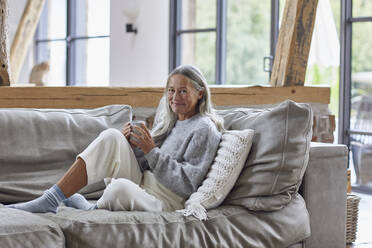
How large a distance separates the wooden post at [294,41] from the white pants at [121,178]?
1.87 metres

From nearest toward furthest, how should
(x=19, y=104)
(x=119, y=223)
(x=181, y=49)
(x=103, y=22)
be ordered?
(x=119, y=223) < (x=19, y=104) < (x=181, y=49) < (x=103, y=22)

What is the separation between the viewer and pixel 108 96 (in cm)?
378

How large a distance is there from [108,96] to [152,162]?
3.71 ft

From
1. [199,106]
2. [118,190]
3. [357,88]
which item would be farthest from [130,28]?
[118,190]

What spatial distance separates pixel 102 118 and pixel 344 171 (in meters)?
1.29

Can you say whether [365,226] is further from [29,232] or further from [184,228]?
[29,232]

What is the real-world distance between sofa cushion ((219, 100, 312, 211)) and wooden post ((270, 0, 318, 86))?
169cm

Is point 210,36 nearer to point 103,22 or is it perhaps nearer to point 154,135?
point 103,22

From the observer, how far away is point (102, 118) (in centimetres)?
316

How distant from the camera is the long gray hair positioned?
2.97 meters

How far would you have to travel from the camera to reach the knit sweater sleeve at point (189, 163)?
8.90ft

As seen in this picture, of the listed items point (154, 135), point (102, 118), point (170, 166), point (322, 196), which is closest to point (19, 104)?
point (102, 118)

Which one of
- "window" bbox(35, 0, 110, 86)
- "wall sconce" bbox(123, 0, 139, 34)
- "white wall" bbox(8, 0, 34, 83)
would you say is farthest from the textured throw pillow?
"white wall" bbox(8, 0, 34, 83)

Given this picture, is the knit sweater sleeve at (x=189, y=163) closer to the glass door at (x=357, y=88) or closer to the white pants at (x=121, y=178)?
the white pants at (x=121, y=178)
